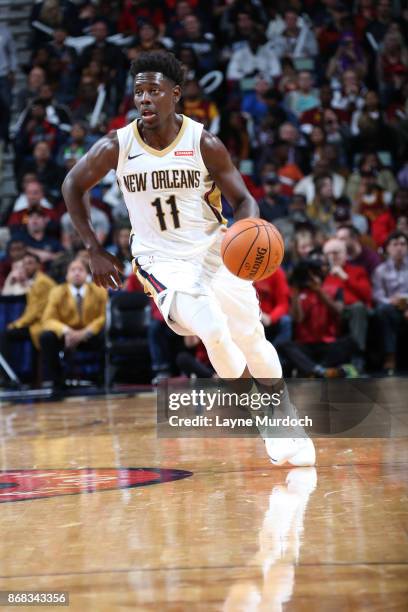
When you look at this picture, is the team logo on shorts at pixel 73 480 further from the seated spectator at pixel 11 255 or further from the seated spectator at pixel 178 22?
the seated spectator at pixel 178 22

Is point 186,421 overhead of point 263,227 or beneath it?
beneath

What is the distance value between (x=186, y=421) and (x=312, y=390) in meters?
1.67

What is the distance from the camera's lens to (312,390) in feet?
26.3

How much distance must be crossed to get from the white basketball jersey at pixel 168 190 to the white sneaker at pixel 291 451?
100cm

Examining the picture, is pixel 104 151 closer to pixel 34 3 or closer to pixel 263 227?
pixel 263 227

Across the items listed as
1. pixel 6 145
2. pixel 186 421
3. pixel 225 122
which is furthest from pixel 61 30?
pixel 186 421

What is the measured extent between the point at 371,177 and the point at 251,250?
670cm

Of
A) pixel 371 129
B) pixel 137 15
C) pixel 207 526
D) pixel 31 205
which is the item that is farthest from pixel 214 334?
pixel 137 15

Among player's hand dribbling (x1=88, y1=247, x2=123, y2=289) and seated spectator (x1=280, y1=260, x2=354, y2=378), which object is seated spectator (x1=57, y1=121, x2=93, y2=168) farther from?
player's hand dribbling (x1=88, y1=247, x2=123, y2=289)

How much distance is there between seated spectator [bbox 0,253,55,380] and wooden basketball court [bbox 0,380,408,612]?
13.2 feet

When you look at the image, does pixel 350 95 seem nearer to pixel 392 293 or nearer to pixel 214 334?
pixel 392 293

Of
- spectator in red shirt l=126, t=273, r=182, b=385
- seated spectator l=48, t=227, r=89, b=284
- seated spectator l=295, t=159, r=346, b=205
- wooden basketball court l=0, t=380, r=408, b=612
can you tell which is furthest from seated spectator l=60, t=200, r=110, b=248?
wooden basketball court l=0, t=380, r=408, b=612

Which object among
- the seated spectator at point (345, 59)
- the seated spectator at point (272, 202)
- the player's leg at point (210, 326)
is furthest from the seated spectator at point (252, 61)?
the player's leg at point (210, 326)

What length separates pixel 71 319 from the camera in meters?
9.37
